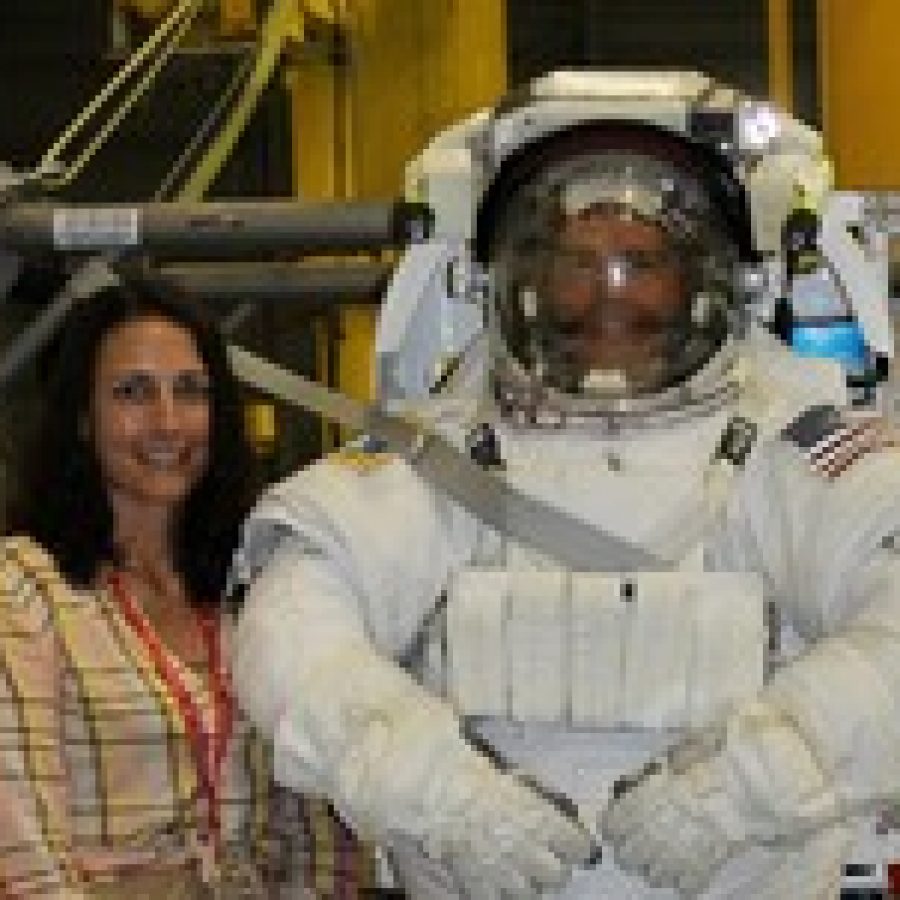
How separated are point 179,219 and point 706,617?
1.34m

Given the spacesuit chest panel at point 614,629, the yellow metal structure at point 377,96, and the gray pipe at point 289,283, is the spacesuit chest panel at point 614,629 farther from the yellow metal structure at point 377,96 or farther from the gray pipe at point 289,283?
the yellow metal structure at point 377,96

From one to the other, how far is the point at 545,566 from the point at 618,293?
253 mm

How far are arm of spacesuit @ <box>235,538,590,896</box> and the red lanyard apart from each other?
15 centimetres

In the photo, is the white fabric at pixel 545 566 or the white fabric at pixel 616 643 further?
the white fabric at pixel 616 643

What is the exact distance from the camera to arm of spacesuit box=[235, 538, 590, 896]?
1.81m

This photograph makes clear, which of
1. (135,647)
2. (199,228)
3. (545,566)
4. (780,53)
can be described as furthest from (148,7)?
(545,566)

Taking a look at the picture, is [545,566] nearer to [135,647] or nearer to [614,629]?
[614,629]

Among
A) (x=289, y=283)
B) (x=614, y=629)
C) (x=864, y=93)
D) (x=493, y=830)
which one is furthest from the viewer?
(x=864, y=93)

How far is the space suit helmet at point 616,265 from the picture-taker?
2064mm

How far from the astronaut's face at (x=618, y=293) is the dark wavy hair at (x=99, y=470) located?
0.39 m

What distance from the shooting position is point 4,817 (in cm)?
195

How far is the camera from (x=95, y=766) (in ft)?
6.68

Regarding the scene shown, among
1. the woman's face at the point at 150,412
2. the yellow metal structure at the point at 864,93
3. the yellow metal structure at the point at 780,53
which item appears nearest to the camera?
the woman's face at the point at 150,412

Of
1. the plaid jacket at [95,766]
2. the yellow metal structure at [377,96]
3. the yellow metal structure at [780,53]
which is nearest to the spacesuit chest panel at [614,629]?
Answer: the plaid jacket at [95,766]
